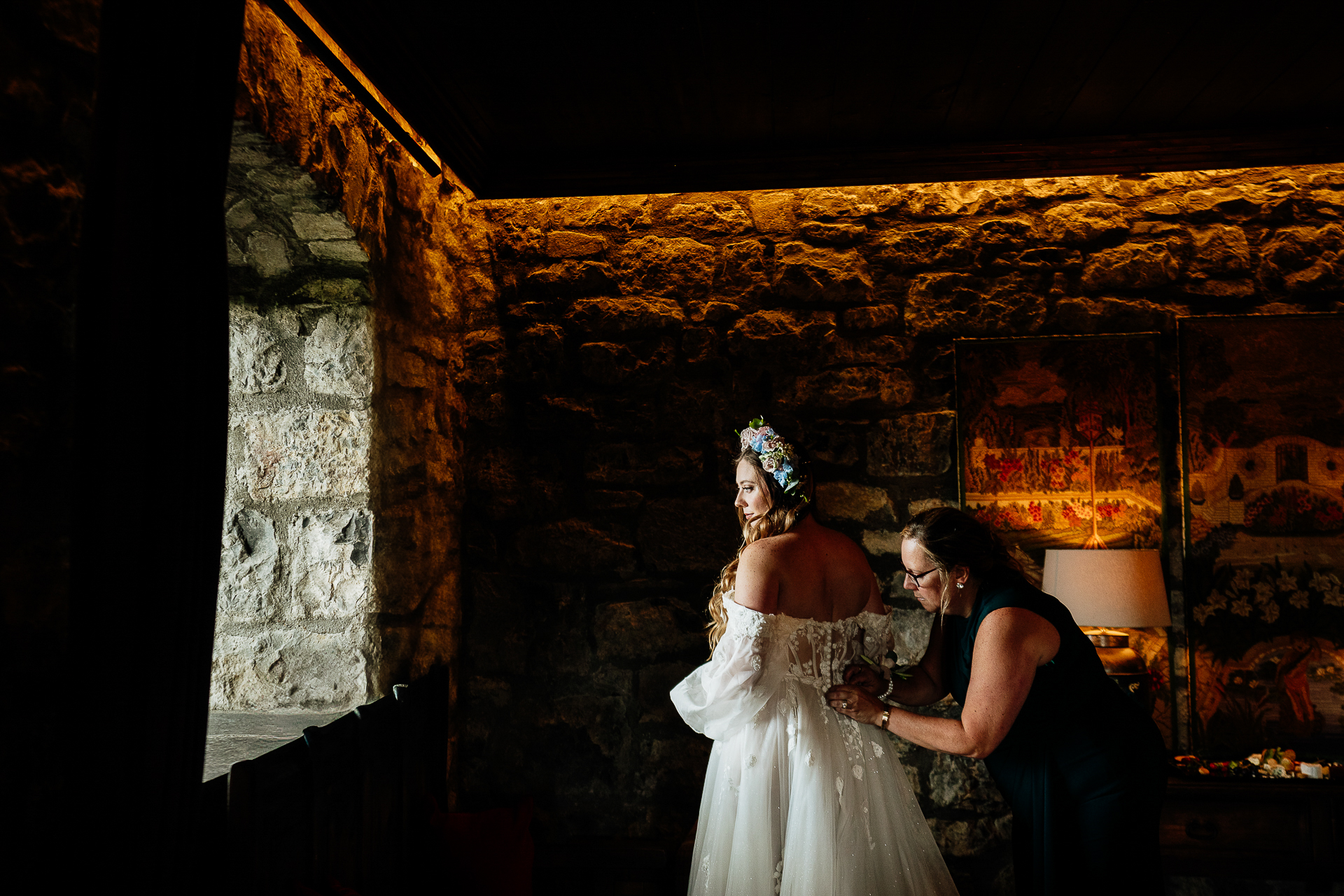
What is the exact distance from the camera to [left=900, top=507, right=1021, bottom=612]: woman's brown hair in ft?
7.32

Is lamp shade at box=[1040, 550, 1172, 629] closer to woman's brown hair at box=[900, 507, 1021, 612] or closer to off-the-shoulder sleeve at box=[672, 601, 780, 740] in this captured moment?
woman's brown hair at box=[900, 507, 1021, 612]

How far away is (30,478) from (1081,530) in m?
3.18

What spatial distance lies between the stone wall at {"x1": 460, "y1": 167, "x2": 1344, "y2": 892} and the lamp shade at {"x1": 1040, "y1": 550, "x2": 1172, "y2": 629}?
1.55 feet

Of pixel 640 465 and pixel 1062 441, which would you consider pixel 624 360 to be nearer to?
pixel 640 465

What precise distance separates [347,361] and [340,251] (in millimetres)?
351

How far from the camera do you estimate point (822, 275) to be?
3.35 meters

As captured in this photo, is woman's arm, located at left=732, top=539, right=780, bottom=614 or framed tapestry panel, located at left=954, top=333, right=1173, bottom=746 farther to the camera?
framed tapestry panel, located at left=954, top=333, right=1173, bottom=746

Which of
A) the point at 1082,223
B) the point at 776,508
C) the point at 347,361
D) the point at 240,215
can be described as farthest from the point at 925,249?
the point at 240,215

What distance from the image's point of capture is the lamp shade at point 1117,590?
9.01 ft

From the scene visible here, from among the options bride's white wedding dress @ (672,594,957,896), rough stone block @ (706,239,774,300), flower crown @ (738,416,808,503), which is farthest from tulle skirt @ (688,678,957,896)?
rough stone block @ (706,239,774,300)

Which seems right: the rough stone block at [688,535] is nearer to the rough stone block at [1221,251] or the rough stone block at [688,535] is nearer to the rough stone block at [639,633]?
the rough stone block at [639,633]

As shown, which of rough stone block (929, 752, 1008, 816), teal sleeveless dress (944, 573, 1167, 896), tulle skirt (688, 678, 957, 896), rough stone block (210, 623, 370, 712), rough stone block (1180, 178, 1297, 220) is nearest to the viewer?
teal sleeveless dress (944, 573, 1167, 896)

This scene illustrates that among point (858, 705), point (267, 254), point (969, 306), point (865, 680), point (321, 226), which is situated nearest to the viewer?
point (858, 705)

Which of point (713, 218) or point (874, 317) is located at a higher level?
point (713, 218)
